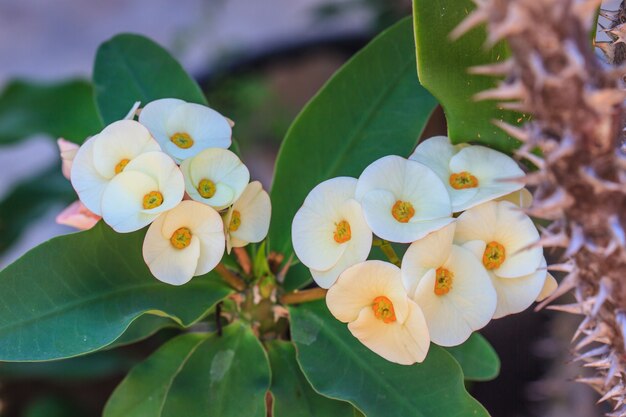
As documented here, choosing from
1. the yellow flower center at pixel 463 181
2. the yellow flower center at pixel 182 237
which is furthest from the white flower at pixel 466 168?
the yellow flower center at pixel 182 237

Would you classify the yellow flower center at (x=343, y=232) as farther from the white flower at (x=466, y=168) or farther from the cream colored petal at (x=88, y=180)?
the cream colored petal at (x=88, y=180)

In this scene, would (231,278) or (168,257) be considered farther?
(231,278)

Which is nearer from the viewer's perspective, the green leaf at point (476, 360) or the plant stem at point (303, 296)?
the plant stem at point (303, 296)

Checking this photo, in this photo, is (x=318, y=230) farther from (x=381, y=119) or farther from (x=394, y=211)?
(x=381, y=119)

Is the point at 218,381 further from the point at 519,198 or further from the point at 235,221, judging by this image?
the point at 519,198

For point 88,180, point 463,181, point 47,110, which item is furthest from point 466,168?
point 47,110

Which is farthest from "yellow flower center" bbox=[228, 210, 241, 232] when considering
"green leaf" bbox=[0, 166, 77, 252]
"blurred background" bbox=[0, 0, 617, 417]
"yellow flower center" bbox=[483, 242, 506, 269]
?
"green leaf" bbox=[0, 166, 77, 252]
